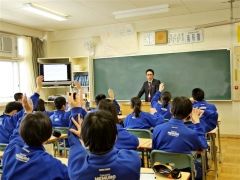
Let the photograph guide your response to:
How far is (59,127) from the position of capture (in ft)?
13.9

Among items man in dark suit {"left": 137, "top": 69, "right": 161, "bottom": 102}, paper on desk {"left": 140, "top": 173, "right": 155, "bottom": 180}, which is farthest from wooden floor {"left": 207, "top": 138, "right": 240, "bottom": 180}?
paper on desk {"left": 140, "top": 173, "right": 155, "bottom": 180}

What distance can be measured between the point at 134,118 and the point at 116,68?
354 centimetres

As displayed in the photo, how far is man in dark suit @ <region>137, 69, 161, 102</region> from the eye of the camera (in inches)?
249

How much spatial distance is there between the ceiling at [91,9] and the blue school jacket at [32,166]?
403cm

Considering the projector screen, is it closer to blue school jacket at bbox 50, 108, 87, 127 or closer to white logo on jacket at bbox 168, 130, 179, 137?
blue school jacket at bbox 50, 108, 87, 127

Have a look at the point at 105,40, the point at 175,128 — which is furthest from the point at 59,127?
the point at 105,40

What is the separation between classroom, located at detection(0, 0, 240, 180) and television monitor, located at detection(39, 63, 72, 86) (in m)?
0.03

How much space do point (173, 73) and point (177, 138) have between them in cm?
423

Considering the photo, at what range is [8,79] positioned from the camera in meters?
7.10

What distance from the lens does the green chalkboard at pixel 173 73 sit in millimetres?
6172

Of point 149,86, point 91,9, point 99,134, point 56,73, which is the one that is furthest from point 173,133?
point 56,73

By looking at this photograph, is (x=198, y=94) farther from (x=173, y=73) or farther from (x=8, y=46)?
(x=8, y=46)

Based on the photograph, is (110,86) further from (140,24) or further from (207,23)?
(207,23)

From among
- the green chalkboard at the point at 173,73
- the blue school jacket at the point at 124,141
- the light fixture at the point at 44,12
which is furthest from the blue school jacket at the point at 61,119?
the green chalkboard at the point at 173,73
